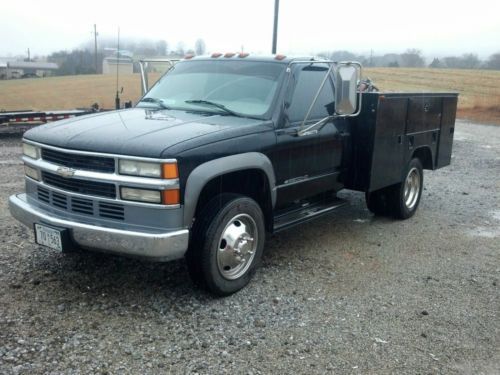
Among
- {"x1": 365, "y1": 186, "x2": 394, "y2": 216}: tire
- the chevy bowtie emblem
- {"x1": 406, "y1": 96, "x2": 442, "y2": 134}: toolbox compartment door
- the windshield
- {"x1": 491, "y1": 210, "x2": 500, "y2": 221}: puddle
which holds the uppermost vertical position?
the windshield

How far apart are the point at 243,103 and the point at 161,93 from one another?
3.47 feet

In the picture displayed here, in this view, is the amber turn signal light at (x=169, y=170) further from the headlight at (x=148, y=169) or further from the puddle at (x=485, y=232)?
the puddle at (x=485, y=232)

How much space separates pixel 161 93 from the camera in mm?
5691

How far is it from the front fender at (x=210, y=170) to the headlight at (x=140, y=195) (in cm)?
22

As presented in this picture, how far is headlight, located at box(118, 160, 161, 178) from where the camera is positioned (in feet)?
12.7

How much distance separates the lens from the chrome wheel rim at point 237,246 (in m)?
4.45

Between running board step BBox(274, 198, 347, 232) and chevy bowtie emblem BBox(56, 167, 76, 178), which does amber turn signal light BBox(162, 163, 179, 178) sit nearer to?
chevy bowtie emblem BBox(56, 167, 76, 178)

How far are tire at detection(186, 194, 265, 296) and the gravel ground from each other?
19cm

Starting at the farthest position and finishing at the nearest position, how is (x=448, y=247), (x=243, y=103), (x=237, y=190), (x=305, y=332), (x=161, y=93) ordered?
(x=448, y=247) < (x=161, y=93) < (x=243, y=103) < (x=237, y=190) < (x=305, y=332)

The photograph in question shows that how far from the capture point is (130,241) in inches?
153

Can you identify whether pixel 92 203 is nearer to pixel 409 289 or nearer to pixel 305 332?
pixel 305 332

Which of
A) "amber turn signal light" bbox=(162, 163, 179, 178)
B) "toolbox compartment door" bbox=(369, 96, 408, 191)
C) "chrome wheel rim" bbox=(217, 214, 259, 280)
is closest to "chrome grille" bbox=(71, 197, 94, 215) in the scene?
"amber turn signal light" bbox=(162, 163, 179, 178)

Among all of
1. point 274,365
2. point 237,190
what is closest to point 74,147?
point 237,190

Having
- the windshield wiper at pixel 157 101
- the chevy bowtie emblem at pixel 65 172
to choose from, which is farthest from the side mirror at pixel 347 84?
the chevy bowtie emblem at pixel 65 172
